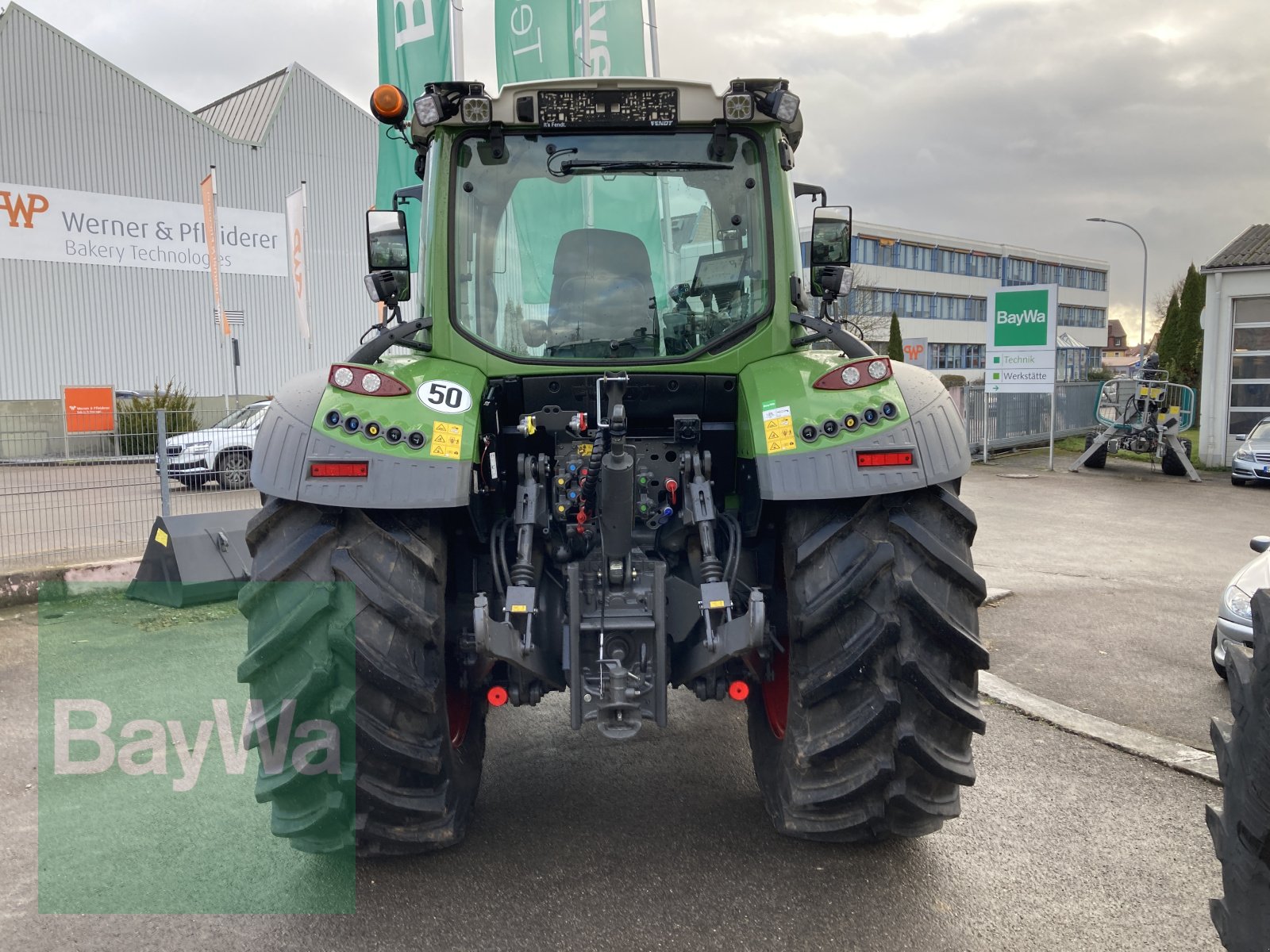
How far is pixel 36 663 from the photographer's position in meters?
6.47

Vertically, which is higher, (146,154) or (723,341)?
(146,154)

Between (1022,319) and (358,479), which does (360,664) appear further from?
(1022,319)

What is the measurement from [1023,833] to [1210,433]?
2125cm

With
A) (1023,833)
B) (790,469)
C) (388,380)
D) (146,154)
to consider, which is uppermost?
(146,154)

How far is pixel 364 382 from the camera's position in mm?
3527

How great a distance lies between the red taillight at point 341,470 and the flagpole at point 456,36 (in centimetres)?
1126

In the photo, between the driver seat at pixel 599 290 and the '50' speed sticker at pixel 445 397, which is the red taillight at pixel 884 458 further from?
the '50' speed sticker at pixel 445 397

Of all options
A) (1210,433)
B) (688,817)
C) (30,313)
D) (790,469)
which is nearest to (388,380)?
(790,469)

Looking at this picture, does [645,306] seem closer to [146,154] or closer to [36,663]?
[36,663]

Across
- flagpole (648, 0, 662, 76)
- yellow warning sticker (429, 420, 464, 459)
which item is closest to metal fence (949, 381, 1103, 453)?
flagpole (648, 0, 662, 76)

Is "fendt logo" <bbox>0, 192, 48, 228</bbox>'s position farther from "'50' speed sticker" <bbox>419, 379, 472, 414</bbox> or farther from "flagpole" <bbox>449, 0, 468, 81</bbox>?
"'50' speed sticker" <bbox>419, 379, 472, 414</bbox>

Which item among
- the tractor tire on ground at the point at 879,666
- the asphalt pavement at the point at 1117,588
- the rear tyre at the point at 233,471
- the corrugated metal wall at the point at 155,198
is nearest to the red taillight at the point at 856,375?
the tractor tire on ground at the point at 879,666

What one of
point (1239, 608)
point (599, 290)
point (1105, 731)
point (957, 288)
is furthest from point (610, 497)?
point (957, 288)

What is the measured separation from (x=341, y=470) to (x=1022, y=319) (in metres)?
21.5
